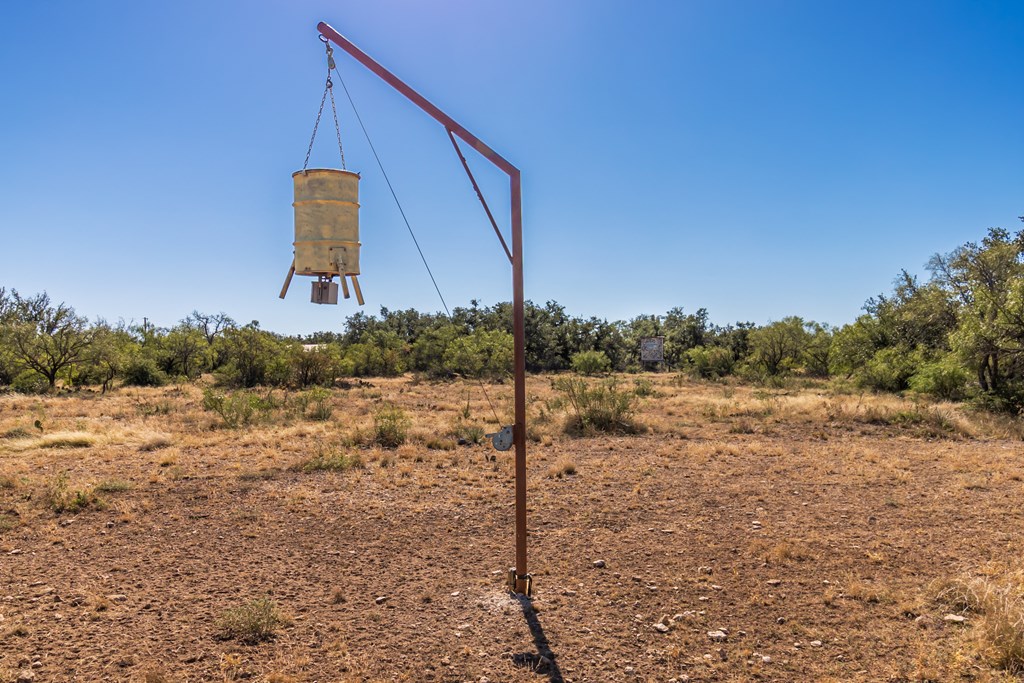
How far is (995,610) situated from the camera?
15.4 feet

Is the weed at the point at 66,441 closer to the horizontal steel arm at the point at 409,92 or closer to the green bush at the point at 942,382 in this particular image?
the horizontal steel arm at the point at 409,92

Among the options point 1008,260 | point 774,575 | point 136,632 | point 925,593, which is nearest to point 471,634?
point 136,632

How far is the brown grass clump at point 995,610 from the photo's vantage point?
4.32 m

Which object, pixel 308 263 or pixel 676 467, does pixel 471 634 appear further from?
pixel 676 467

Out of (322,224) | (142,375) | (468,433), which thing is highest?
(322,224)

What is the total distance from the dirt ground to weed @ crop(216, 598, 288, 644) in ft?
0.25

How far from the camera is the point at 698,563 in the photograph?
6641 millimetres

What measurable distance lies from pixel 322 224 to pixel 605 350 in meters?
48.3

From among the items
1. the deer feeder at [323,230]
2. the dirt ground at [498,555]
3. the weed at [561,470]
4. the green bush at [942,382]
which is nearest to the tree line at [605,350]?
the green bush at [942,382]

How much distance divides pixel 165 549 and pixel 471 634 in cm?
415

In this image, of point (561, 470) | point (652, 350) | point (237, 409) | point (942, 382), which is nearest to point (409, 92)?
point (561, 470)

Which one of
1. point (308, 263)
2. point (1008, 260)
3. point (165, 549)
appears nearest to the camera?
point (308, 263)

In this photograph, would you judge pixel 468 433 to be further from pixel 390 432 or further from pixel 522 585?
pixel 522 585

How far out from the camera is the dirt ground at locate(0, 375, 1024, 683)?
15.4 ft
